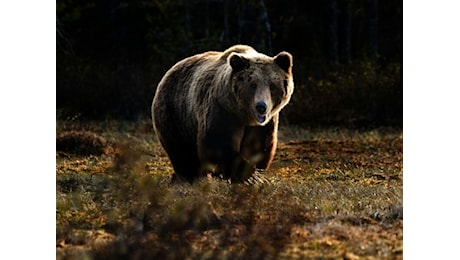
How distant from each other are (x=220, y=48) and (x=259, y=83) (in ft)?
44.2

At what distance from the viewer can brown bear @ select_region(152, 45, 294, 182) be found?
707cm

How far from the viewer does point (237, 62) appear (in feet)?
23.6

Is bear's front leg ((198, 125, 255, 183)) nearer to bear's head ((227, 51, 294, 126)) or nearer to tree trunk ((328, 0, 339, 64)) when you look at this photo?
bear's head ((227, 51, 294, 126))

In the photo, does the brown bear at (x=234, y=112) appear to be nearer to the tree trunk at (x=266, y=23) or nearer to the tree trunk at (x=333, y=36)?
the tree trunk at (x=266, y=23)

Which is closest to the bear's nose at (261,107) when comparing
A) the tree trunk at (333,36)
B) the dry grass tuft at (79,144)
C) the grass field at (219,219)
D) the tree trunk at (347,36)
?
the grass field at (219,219)

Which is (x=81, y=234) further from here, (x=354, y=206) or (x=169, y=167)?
(x=169, y=167)

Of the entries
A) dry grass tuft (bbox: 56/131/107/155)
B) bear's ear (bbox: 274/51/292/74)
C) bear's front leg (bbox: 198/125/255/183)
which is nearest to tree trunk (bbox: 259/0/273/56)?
dry grass tuft (bbox: 56/131/107/155)

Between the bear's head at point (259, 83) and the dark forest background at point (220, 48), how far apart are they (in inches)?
297

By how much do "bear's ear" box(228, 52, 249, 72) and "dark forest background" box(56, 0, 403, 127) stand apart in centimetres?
751

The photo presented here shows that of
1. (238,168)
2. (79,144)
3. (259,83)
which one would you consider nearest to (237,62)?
(259,83)
